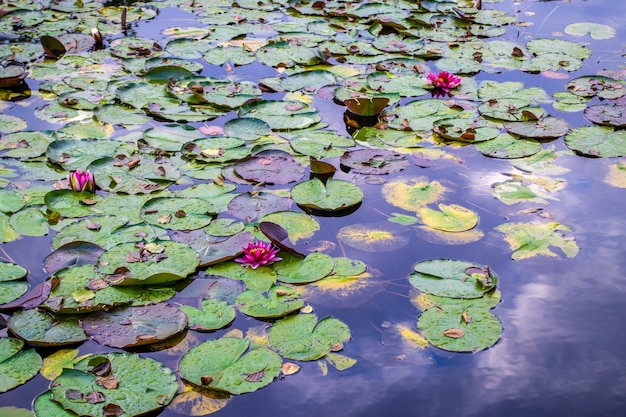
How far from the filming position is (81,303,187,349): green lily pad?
2.45 meters

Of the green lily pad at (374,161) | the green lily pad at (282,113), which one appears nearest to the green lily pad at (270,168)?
the green lily pad at (374,161)

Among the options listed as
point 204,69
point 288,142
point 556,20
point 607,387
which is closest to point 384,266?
point 607,387

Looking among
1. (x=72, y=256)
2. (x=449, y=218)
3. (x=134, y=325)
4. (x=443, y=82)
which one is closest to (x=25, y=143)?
(x=72, y=256)

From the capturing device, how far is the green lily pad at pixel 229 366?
2285mm

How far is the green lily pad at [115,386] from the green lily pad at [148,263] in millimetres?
404

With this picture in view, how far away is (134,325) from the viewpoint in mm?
2516

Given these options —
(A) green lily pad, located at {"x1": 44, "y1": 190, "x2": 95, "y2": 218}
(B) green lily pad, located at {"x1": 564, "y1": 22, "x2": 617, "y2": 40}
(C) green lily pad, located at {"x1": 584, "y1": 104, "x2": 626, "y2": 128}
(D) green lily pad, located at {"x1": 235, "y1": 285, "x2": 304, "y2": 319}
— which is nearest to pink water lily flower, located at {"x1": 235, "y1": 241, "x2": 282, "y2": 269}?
(D) green lily pad, located at {"x1": 235, "y1": 285, "x2": 304, "y2": 319}

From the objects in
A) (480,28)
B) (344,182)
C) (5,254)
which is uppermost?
(480,28)

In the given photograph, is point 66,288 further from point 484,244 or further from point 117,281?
point 484,244

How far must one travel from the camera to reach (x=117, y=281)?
2695 millimetres

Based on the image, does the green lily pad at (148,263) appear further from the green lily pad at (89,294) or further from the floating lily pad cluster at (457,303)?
the floating lily pad cluster at (457,303)

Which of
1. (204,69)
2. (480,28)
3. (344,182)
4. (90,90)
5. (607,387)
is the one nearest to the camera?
(607,387)

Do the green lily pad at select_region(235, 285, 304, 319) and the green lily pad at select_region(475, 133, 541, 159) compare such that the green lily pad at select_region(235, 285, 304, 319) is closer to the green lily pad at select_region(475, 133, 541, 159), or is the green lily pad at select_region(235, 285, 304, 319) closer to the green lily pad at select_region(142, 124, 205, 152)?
the green lily pad at select_region(142, 124, 205, 152)

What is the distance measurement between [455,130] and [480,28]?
2038mm
